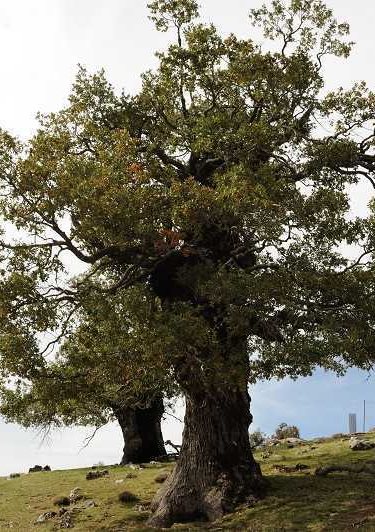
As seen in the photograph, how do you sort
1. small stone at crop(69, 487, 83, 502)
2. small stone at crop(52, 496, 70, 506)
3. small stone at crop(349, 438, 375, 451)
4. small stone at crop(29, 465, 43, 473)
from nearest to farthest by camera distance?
small stone at crop(52, 496, 70, 506)
small stone at crop(69, 487, 83, 502)
small stone at crop(349, 438, 375, 451)
small stone at crop(29, 465, 43, 473)

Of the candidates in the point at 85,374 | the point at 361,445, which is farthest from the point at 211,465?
the point at 361,445

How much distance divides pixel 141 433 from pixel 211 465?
19.7m

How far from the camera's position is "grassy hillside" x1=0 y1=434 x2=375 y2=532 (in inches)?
810

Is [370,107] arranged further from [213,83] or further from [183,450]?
[183,450]

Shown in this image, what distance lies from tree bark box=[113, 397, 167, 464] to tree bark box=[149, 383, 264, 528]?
17.4 metres

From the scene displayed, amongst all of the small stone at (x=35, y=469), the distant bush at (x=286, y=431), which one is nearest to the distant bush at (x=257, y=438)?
the distant bush at (x=286, y=431)

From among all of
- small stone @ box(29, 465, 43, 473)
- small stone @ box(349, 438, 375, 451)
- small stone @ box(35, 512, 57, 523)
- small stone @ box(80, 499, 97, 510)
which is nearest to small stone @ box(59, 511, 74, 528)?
small stone @ box(35, 512, 57, 523)

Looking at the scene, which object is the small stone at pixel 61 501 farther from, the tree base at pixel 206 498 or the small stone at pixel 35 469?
the small stone at pixel 35 469

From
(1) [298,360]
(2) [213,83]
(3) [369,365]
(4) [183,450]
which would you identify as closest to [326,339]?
(1) [298,360]

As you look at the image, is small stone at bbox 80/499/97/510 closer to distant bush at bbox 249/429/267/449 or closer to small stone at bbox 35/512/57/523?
small stone at bbox 35/512/57/523

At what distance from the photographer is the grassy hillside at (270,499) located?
20562 millimetres

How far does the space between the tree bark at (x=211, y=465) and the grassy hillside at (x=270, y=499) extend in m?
0.95

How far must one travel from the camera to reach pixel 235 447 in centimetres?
2445

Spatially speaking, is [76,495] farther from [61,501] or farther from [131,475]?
[131,475]
